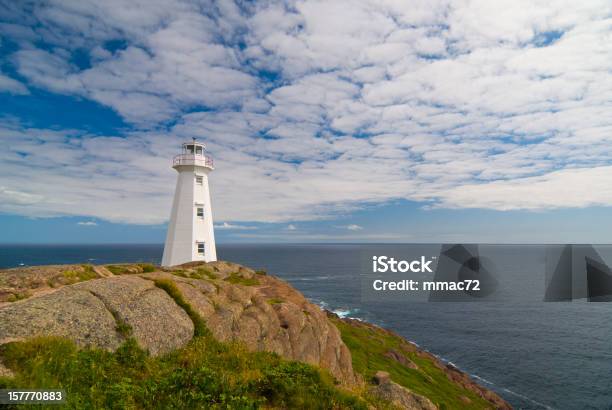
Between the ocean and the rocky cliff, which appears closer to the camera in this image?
the rocky cliff

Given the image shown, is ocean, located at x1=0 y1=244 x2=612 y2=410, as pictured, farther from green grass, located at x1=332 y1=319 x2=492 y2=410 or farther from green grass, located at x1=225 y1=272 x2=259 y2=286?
green grass, located at x1=225 y1=272 x2=259 y2=286

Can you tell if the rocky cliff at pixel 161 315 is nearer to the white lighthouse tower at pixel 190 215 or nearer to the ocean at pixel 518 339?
the white lighthouse tower at pixel 190 215

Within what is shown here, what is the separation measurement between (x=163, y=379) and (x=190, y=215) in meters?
27.5

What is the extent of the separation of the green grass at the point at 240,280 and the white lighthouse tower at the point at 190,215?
8.79m

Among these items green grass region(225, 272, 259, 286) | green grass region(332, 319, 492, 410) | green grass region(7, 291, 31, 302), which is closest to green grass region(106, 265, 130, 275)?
green grass region(7, 291, 31, 302)

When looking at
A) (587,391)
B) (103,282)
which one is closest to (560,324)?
(587,391)

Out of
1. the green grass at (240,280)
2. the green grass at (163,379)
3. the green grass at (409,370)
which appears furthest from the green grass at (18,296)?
the green grass at (409,370)

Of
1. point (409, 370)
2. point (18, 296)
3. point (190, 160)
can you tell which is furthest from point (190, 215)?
point (409, 370)

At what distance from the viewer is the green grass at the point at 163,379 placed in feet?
24.2

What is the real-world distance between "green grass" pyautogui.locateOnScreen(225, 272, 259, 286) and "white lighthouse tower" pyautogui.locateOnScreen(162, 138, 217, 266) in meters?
8.79

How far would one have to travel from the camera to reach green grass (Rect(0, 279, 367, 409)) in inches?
290

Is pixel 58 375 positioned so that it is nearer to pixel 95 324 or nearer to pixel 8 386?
pixel 8 386

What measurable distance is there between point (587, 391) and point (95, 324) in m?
61.6

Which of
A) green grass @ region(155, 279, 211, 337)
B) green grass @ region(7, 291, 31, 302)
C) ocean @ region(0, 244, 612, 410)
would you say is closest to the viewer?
green grass @ region(7, 291, 31, 302)
